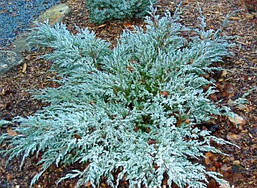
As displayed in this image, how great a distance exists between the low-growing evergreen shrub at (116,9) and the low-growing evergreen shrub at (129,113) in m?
0.62

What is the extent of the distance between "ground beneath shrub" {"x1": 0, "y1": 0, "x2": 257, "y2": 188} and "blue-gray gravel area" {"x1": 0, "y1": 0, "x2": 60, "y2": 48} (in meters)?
0.40

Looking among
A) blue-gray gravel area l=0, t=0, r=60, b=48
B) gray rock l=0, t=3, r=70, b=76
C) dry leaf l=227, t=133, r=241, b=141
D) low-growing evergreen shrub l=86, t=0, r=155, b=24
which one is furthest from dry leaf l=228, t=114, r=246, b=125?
blue-gray gravel area l=0, t=0, r=60, b=48

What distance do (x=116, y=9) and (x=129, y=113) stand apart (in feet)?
4.78

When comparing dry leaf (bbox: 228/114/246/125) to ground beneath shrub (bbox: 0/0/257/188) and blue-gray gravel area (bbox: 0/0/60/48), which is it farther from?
blue-gray gravel area (bbox: 0/0/60/48)

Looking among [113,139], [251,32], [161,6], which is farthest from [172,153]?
[161,6]

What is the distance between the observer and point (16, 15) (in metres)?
4.34

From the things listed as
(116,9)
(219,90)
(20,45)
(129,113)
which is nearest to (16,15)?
(20,45)

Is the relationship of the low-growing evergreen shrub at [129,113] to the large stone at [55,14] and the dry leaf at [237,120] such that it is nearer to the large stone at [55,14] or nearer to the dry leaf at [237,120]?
the dry leaf at [237,120]

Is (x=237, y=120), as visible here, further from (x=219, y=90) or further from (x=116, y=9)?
(x=116, y=9)

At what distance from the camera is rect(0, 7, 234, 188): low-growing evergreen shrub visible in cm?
229

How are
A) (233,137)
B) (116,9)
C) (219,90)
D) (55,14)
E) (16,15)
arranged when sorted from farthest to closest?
(16,15), (55,14), (116,9), (219,90), (233,137)

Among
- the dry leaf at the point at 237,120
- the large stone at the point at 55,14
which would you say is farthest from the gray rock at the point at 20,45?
the dry leaf at the point at 237,120

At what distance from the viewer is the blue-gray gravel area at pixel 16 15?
395 cm

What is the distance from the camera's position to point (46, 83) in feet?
10.4
